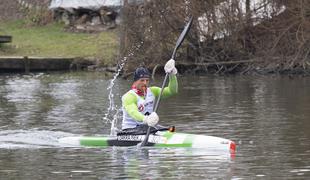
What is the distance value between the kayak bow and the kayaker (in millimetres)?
278

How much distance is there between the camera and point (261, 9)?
34438 millimetres

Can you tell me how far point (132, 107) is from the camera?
1744 centimetres

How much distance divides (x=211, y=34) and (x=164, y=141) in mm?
17950

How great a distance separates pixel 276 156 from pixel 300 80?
16.3 meters

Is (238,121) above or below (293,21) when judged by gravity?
below

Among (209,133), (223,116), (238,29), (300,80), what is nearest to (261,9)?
(238,29)

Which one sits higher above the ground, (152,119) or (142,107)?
(142,107)

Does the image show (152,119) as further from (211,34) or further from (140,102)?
(211,34)

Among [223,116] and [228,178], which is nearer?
[228,178]

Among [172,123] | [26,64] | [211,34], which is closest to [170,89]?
[172,123]

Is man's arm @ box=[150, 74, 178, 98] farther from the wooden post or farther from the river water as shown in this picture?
the wooden post

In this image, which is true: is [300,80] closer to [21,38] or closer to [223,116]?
[223,116]

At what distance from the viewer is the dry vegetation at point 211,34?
33.7 meters

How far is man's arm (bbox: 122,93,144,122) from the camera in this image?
682 inches
